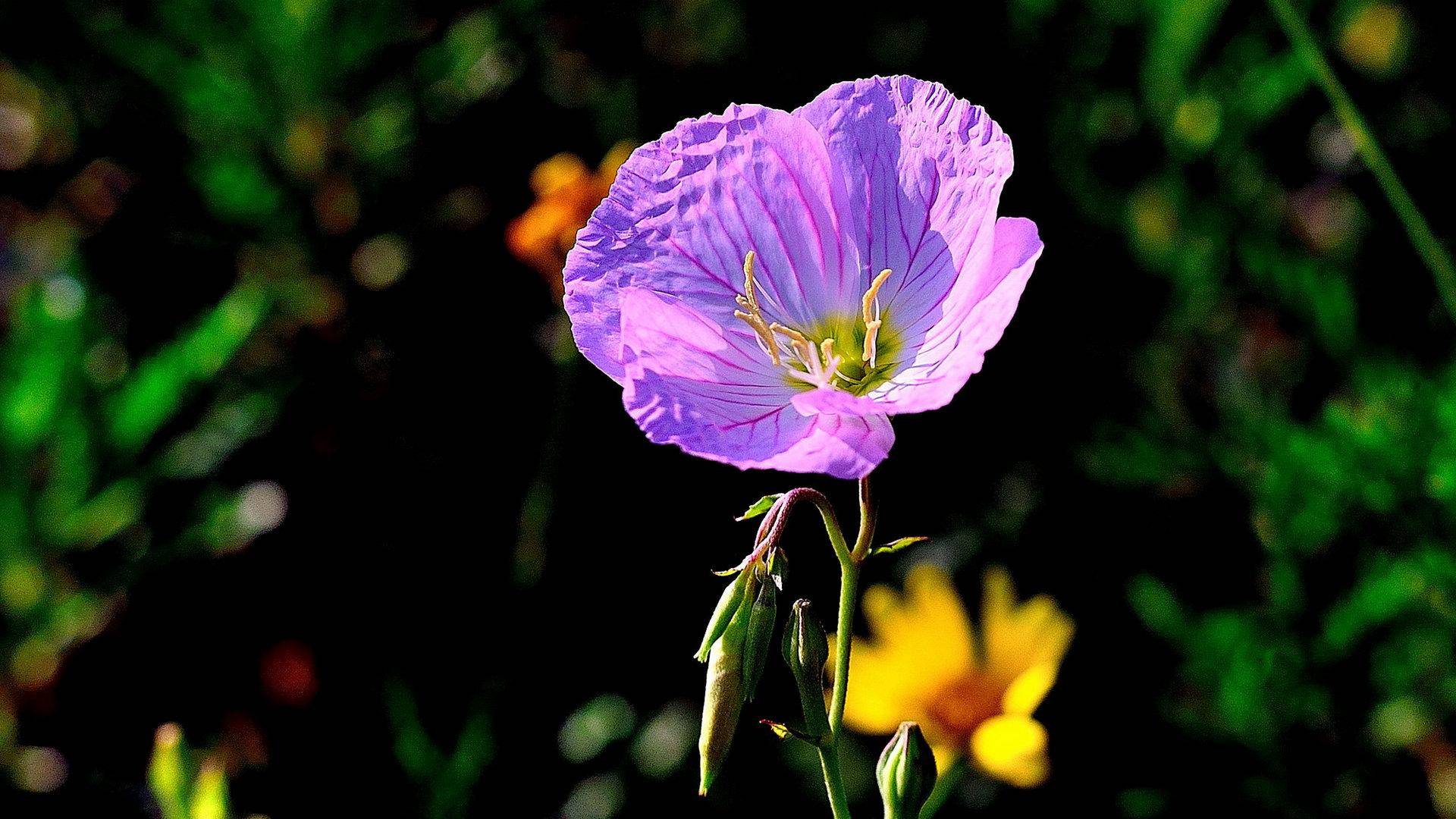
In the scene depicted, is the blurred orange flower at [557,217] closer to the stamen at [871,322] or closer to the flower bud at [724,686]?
the stamen at [871,322]

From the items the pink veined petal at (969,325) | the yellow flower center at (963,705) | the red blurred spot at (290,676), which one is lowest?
the red blurred spot at (290,676)

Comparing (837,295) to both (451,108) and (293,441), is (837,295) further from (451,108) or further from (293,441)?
(451,108)

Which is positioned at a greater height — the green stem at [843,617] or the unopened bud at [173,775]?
the green stem at [843,617]

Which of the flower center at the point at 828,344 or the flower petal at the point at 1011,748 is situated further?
the flower petal at the point at 1011,748

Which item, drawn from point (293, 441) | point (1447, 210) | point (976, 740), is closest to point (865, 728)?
point (976, 740)

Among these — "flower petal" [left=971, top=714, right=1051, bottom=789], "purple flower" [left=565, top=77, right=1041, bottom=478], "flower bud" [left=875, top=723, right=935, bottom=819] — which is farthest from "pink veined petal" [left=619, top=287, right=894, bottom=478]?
"flower petal" [left=971, top=714, right=1051, bottom=789]

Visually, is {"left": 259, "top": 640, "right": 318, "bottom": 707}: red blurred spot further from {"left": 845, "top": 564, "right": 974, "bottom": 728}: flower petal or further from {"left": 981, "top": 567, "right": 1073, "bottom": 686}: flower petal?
{"left": 981, "top": 567, "right": 1073, "bottom": 686}: flower petal

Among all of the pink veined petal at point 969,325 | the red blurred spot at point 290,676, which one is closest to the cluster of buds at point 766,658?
the pink veined petal at point 969,325

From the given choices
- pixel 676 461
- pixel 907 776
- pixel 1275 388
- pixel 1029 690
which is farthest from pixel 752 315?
pixel 1275 388

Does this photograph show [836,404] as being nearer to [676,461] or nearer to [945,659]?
[945,659]
